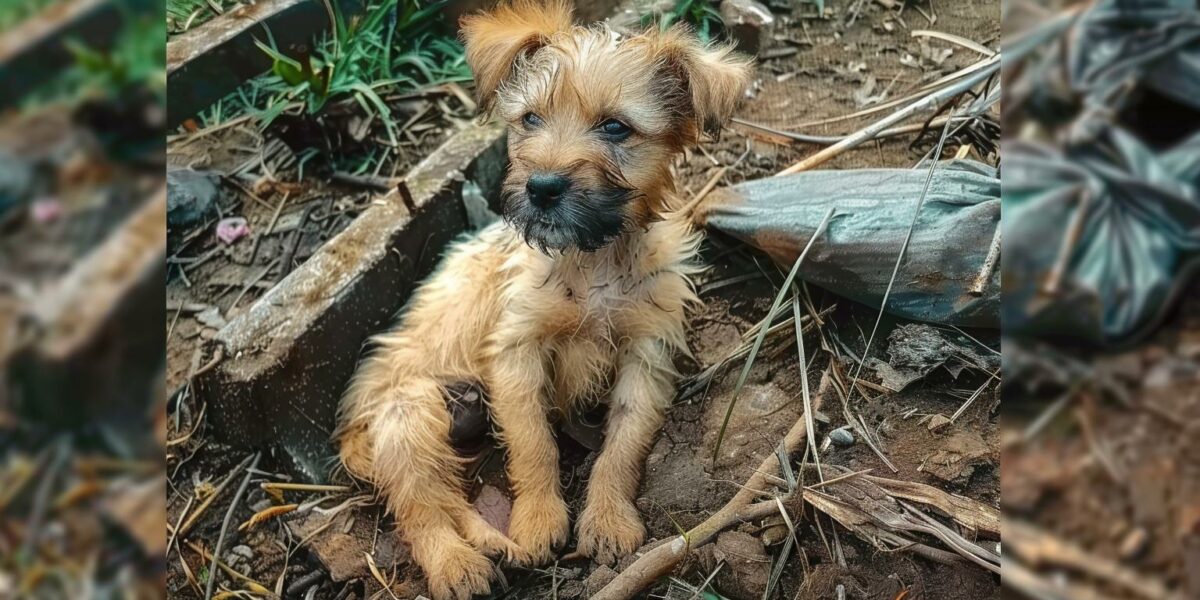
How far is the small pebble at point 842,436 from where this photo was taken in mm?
3146

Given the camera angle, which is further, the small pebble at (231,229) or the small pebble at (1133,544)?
the small pebble at (231,229)

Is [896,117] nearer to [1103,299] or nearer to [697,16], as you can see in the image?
[697,16]

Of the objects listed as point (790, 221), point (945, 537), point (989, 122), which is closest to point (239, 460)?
point (790, 221)

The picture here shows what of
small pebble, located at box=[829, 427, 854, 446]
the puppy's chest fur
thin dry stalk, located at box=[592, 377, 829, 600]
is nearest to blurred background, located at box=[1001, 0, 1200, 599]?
thin dry stalk, located at box=[592, 377, 829, 600]

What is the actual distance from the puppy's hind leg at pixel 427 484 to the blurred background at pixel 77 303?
284 cm

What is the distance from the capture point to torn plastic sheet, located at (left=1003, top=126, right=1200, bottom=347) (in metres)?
0.74

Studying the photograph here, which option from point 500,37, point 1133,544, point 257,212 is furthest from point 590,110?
point 1133,544

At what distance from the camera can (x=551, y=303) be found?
391 centimetres

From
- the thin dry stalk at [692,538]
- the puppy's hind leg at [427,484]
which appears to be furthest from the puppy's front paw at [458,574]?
the thin dry stalk at [692,538]

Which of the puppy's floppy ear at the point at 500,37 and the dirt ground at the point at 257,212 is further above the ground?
→ the puppy's floppy ear at the point at 500,37

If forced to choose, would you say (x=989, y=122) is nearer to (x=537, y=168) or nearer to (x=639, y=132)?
(x=639, y=132)

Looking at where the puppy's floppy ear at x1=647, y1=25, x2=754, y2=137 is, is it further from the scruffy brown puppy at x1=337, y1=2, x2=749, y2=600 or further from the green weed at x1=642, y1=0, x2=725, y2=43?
the green weed at x1=642, y1=0, x2=725, y2=43

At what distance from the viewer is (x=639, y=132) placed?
3469 millimetres

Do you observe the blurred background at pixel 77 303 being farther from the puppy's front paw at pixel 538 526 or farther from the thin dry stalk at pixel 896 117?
the thin dry stalk at pixel 896 117
